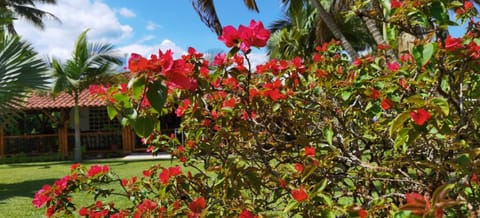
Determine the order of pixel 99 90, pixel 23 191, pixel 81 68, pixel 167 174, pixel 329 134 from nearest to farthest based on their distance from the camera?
pixel 99 90 → pixel 329 134 → pixel 167 174 → pixel 23 191 → pixel 81 68

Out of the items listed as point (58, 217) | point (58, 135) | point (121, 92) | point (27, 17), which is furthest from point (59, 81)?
point (121, 92)

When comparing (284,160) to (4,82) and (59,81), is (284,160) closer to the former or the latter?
(4,82)

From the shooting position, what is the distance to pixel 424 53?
1.33m

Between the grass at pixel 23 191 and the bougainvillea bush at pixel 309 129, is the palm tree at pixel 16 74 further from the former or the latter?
the bougainvillea bush at pixel 309 129

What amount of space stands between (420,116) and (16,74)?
8529 mm

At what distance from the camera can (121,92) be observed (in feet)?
4.74

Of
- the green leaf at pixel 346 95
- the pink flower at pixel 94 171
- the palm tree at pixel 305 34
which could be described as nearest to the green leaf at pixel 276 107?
the green leaf at pixel 346 95

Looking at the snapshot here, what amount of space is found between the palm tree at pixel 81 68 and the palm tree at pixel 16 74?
581 centimetres

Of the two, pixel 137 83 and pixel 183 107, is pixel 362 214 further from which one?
pixel 183 107

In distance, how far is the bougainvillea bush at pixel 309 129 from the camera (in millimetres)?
1351

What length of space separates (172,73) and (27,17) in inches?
1004

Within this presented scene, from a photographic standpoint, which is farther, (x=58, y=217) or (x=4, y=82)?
(x=4, y=82)

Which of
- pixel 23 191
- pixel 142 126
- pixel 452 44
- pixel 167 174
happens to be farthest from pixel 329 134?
pixel 23 191

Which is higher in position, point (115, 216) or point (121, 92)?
point (121, 92)
